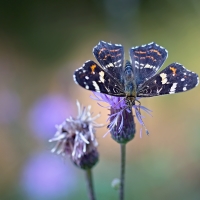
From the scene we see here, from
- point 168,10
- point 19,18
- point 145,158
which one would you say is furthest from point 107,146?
point 19,18

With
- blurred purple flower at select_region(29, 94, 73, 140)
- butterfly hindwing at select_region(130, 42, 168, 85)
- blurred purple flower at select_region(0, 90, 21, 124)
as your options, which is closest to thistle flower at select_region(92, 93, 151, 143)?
butterfly hindwing at select_region(130, 42, 168, 85)

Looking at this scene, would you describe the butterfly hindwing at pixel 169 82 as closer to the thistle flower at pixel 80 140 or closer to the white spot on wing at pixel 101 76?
the white spot on wing at pixel 101 76

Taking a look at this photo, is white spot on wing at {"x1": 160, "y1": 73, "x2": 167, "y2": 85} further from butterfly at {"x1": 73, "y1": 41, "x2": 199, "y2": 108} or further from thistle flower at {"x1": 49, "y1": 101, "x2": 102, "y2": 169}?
thistle flower at {"x1": 49, "y1": 101, "x2": 102, "y2": 169}

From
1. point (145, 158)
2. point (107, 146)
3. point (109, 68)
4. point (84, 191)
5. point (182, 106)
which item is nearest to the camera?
point (109, 68)

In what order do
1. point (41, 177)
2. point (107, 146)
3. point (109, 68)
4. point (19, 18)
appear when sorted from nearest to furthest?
1. point (109, 68)
2. point (41, 177)
3. point (107, 146)
4. point (19, 18)

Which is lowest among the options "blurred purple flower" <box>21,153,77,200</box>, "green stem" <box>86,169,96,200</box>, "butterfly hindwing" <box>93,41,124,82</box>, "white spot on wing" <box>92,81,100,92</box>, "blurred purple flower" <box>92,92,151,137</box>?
"blurred purple flower" <box>21,153,77,200</box>

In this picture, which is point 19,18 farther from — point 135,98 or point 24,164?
point 135,98

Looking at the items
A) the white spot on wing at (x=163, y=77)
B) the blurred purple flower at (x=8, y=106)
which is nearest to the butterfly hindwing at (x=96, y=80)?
the white spot on wing at (x=163, y=77)
